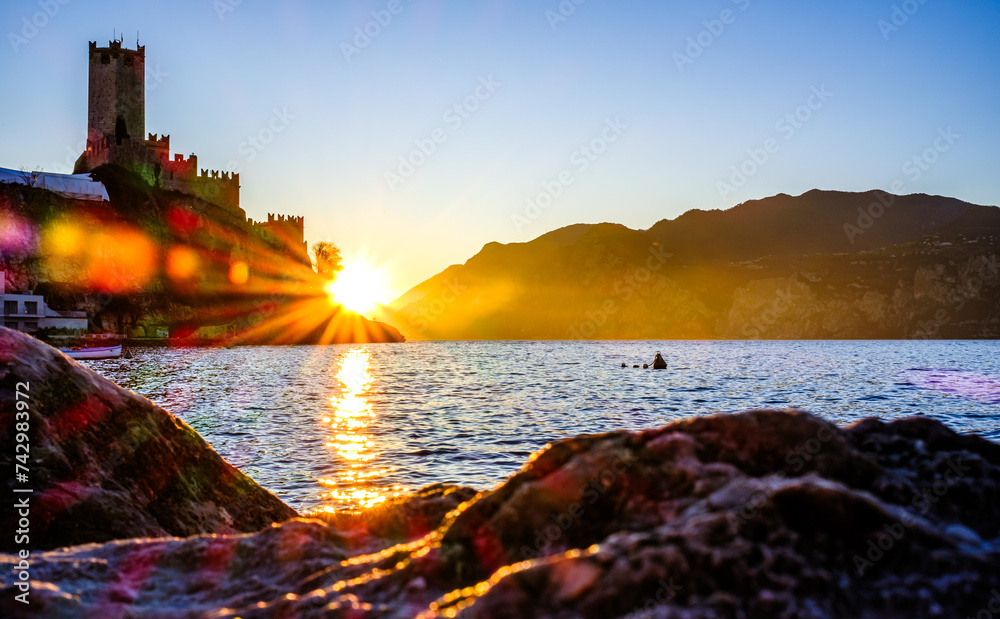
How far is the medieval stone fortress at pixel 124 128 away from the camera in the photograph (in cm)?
10225

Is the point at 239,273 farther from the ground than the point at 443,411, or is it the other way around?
the point at 239,273

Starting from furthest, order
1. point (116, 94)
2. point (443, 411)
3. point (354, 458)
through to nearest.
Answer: point (116, 94)
point (443, 411)
point (354, 458)

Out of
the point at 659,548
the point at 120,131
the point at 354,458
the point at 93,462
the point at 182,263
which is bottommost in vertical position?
the point at 354,458

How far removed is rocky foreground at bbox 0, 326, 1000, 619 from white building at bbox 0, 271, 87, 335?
305 ft

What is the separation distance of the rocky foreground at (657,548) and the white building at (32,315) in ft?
305

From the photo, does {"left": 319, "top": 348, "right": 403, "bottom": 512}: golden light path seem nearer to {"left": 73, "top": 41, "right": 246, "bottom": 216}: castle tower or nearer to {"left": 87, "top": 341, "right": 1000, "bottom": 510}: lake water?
{"left": 87, "top": 341, "right": 1000, "bottom": 510}: lake water

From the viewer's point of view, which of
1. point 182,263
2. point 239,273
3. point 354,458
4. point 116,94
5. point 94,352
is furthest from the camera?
point 239,273

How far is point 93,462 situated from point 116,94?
116 m

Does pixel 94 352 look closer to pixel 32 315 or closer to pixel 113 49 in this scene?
pixel 32 315

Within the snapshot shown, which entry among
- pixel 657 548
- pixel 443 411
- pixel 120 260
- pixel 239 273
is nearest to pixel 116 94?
pixel 120 260

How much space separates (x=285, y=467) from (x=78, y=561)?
44.5ft

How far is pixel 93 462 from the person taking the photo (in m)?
5.92

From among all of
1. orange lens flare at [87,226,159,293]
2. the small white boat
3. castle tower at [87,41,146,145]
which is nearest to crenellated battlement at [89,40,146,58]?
castle tower at [87,41,146,145]

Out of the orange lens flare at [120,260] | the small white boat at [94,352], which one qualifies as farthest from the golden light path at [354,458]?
the orange lens flare at [120,260]
